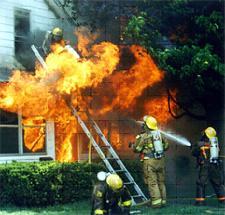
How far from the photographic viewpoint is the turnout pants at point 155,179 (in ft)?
35.3

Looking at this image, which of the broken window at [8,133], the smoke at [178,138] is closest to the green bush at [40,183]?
the broken window at [8,133]

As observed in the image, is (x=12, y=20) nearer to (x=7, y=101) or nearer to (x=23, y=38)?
(x=23, y=38)

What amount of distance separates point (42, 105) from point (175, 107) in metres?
3.86

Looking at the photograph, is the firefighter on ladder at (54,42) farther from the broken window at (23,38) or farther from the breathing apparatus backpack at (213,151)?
the breathing apparatus backpack at (213,151)

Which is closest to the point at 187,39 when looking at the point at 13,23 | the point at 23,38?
the point at 23,38

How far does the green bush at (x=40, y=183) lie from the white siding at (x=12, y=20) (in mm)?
3074

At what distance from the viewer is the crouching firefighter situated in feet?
27.3

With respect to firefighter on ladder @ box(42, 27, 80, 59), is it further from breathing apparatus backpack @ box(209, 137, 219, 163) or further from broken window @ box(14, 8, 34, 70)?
breathing apparatus backpack @ box(209, 137, 219, 163)

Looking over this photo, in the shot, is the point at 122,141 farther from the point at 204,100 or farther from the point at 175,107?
the point at 204,100

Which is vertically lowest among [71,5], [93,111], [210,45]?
[93,111]

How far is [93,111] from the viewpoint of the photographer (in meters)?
14.6

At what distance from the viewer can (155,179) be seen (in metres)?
10.9

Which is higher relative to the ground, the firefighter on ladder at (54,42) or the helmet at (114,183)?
the firefighter on ladder at (54,42)

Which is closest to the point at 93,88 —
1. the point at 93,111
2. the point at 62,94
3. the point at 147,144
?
the point at 93,111
